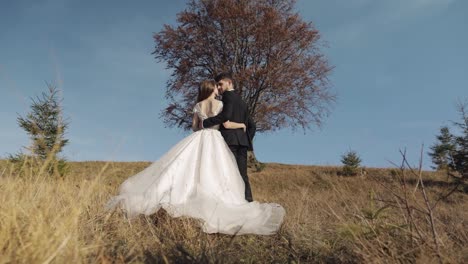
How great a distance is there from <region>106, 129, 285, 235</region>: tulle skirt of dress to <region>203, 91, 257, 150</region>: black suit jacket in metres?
0.21

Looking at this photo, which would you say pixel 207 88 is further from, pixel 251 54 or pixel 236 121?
pixel 251 54

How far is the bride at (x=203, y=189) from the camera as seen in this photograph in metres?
5.09

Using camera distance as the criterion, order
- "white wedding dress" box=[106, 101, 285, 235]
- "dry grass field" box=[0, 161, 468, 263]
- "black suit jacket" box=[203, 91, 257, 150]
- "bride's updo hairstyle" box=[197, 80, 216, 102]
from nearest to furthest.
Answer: "dry grass field" box=[0, 161, 468, 263], "white wedding dress" box=[106, 101, 285, 235], "black suit jacket" box=[203, 91, 257, 150], "bride's updo hairstyle" box=[197, 80, 216, 102]

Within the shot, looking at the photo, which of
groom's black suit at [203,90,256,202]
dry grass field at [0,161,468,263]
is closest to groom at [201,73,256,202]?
groom's black suit at [203,90,256,202]

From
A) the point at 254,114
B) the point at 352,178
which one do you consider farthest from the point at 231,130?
the point at 254,114

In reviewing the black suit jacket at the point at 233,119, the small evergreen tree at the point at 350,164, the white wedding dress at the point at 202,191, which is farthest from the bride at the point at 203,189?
the small evergreen tree at the point at 350,164

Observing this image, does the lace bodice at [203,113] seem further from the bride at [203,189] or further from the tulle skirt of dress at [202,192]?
the tulle skirt of dress at [202,192]

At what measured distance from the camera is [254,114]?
75.5ft

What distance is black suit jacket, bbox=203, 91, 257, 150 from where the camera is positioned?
6339mm

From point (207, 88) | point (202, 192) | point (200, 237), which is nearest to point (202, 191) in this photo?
point (202, 192)

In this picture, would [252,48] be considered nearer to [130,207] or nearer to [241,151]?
[241,151]

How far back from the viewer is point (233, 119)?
6562 mm

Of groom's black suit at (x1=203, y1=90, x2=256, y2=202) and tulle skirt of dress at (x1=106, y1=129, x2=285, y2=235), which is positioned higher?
groom's black suit at (x1=203, y1=90, x2=256, y2=202)

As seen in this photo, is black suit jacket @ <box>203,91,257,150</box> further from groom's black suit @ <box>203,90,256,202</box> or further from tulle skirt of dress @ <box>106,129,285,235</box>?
tulle skirt of dress @ <box>106,129,285,235</box>
